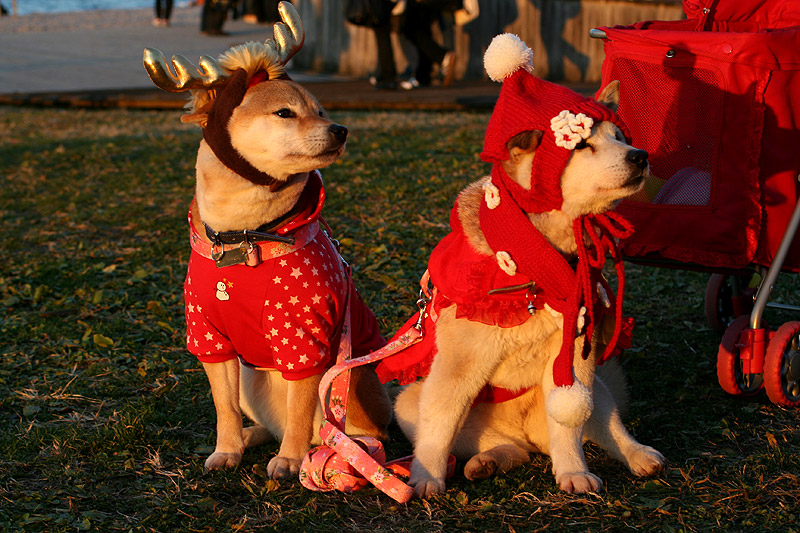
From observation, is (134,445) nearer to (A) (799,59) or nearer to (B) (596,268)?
(B) (596,268)

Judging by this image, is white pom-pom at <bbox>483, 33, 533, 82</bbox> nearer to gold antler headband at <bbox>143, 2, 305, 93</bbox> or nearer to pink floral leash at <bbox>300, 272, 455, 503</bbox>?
gold antler headband at <bbox>143, 2, 305, 93</bbox>

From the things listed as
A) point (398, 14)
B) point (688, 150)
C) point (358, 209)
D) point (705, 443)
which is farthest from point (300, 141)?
point (398, 14)

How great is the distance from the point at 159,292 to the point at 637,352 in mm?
2751

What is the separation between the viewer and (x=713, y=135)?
137 inches

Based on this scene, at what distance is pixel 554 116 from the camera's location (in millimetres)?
2629

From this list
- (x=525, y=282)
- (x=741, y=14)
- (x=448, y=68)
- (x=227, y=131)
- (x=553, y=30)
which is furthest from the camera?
(x=553, y=30)

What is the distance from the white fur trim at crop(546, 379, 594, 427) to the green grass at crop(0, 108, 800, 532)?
1.05 feet

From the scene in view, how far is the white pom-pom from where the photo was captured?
270cm

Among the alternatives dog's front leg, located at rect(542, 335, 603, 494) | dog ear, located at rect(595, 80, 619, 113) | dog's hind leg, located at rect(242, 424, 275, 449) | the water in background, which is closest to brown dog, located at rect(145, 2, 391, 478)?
dog's hind leg, located at rect(242, 424, 275, 449)

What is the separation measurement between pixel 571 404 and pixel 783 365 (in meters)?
1.31

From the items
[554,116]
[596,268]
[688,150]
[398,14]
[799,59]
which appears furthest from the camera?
[398,14]

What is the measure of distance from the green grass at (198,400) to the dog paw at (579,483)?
39 mm

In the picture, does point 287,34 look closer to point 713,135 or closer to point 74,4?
point 713,135

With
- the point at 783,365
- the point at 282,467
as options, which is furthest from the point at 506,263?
the point at 783,365
